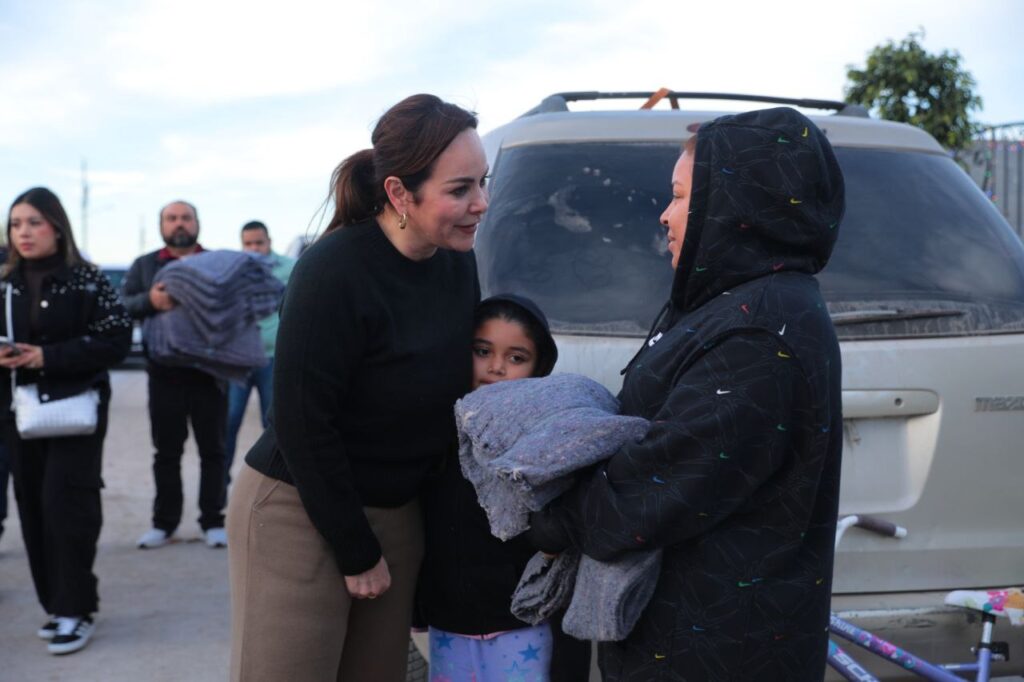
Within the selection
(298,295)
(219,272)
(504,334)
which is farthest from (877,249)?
(219,272)

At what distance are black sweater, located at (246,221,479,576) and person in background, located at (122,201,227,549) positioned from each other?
4212mm

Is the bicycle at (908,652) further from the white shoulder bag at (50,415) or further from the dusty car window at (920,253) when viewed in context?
the white shoulder bag at (50,415)

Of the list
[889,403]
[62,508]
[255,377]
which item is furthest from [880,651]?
[255,377]

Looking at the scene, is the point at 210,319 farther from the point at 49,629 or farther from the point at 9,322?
the point at 49,629

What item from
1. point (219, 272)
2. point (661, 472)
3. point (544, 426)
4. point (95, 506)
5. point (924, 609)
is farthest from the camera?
point (219, 272)

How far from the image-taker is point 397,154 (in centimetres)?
238

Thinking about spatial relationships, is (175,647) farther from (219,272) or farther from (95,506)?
(219,272)

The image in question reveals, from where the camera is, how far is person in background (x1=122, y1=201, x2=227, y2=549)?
21.2 ft

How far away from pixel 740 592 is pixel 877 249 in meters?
1.72

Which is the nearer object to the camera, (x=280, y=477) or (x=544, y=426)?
(x=544, y=426)

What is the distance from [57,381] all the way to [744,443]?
3725mm

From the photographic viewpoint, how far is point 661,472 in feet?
6.06

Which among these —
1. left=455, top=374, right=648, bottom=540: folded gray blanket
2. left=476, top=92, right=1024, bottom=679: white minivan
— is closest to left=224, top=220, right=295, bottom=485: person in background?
left=476, top=92, right=1024, bottom=679: white minivan

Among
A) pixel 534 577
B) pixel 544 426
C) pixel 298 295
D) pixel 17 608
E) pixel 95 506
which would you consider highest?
pixel 298 295
